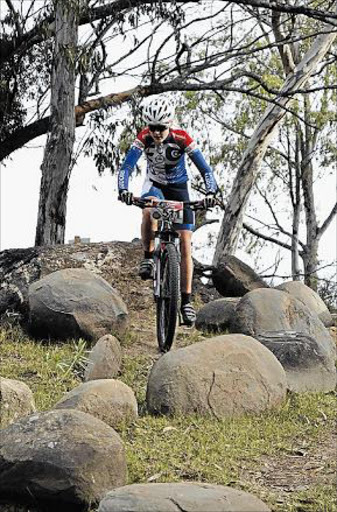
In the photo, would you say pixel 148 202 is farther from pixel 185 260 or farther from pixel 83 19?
pixel 83 19

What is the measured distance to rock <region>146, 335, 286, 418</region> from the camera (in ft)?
23.5

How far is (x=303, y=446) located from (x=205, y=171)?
124 inches

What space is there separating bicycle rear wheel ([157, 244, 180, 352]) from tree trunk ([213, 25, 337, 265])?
8.90 meters

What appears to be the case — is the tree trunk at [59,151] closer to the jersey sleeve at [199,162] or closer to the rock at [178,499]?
the jersey sleeve at [199,162]

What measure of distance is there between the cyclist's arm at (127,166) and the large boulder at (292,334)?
1912mm

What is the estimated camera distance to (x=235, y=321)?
31.6 feet

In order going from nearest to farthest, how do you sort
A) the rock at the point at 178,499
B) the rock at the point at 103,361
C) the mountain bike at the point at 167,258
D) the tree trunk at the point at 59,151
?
the rock at the point at 178,499 → the rock at the point at 103,361 → the mountain bike at the point at 167,258 → the tree trunk at the point at 59,151

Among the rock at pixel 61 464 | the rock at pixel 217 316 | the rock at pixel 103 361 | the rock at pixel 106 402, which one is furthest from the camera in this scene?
the rock at pixel 217 316

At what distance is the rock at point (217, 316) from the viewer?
10.5 metres

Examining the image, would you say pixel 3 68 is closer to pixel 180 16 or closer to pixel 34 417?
pixel 180 16

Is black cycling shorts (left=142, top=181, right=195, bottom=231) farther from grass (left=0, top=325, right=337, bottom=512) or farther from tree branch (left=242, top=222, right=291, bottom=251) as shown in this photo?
tree branch (left=242, top=222, right=291, bottom=251)

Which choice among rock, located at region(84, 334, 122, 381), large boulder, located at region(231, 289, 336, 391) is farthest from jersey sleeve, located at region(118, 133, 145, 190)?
large boulder, located at region(231, 289, 336, 391)

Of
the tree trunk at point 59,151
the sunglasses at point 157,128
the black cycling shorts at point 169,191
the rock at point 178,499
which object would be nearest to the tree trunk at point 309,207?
the tree trunk at point 59,151

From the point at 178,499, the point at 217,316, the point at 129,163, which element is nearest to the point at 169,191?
the point at 129,163
